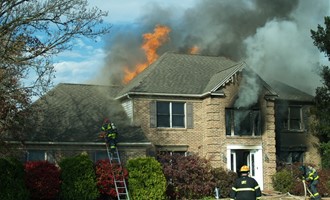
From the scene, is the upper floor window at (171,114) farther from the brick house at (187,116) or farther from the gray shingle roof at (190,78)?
the gray shingle roof at (190,78)

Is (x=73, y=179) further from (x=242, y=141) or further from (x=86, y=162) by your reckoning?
(x=242, y=141)

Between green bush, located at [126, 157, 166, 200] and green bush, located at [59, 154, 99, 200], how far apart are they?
1.62m

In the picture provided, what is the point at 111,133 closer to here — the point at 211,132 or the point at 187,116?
the point at 187,116

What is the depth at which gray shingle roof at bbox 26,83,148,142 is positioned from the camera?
2502cm

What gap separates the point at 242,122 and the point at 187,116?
293cm

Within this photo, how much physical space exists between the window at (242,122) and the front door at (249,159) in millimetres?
859

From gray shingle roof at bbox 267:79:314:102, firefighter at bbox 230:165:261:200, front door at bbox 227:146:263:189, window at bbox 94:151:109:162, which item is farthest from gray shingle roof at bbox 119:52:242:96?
firefighter at bbox 230:165:261:200

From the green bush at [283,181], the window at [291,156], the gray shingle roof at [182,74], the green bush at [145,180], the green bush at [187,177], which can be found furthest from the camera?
the window at [291,156]

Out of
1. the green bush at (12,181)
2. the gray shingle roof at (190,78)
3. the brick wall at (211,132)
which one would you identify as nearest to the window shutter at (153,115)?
the brick wall at (211,132)

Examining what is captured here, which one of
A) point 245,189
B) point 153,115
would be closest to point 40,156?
point 153,115

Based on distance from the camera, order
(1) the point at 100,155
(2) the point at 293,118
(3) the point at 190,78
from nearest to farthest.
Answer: (1) the point at 100,155 < (3) the point at 190,78 < (2) the point at 293,118

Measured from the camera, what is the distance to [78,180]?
21.2m

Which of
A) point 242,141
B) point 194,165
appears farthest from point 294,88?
point 194,165

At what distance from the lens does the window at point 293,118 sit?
30375mm
